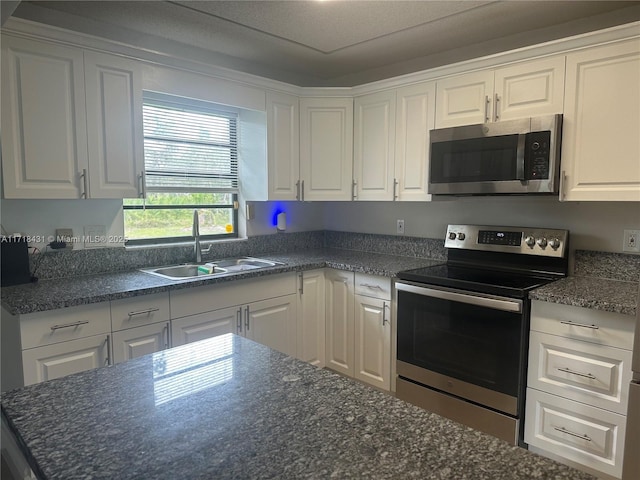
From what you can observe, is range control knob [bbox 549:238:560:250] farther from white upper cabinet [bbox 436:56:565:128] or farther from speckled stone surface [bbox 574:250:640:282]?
white upper cabinet [bbox 436:56:565:128]

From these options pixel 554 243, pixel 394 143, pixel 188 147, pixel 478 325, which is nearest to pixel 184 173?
pixel 188 147

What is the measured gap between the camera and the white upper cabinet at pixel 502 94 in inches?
87.4

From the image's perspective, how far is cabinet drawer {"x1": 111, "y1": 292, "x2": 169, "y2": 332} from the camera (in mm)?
2082

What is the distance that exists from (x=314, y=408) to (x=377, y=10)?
2100 millimetres

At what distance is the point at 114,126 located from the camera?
7.59 feet

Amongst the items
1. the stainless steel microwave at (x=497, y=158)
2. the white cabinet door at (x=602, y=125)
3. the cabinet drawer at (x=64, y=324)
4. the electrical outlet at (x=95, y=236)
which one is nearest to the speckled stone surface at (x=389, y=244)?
the stainless steel microwave at (x=497, y=158)

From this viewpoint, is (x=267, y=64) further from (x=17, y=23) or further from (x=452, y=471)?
(x=452, y=471)

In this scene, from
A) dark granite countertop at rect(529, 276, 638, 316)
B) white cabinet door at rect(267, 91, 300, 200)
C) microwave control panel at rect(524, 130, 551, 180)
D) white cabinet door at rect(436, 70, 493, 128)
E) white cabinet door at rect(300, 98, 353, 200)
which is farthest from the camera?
white cabinet door at rect(300, 98, 353, 200)

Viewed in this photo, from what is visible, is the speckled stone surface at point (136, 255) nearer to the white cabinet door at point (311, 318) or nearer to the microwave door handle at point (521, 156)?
the white cabinet door at point (311, 318)

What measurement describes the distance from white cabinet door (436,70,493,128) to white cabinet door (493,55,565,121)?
5 centimetres

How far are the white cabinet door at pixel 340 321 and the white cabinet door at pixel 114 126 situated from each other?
1.40 metres

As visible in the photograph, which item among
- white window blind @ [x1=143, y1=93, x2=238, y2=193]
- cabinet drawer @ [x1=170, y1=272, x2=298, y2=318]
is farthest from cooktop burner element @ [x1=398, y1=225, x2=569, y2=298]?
white window blind @ [x1=143, y1=93, x2=238, y2=193]

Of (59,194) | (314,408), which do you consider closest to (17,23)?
(59,194)

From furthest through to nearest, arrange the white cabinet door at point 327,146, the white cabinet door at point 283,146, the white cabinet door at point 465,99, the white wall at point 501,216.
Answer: the white cabinet door at point 327,146, the white cabinet door at point 283,146, the white cabinet door at point 465,99, the white wall at point 501,216
